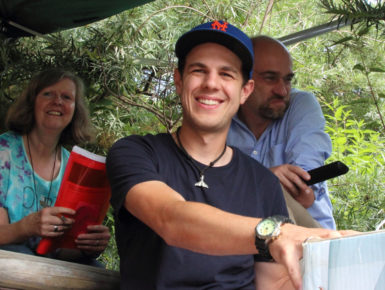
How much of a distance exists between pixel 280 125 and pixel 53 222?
3.79 feet

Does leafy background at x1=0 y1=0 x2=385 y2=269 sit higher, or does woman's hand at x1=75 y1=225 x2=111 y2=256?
leafy background at x1=0 y1=0 x2=385 y2=269

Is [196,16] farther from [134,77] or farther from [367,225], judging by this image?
[367,225]

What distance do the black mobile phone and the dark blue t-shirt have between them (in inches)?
13.1

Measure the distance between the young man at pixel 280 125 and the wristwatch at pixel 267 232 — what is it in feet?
4.36

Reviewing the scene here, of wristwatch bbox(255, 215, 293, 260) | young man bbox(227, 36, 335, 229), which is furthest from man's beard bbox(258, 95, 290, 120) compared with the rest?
wristwatch bbox(255, 215, 293, 260)

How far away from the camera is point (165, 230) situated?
4.35ft

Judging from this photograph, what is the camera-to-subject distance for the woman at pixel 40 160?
221cm

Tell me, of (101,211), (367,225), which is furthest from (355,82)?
(101,211)

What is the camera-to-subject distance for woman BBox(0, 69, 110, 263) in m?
2.21

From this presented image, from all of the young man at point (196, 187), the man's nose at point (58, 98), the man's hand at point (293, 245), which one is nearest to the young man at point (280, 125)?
the young man at point (196, 187)

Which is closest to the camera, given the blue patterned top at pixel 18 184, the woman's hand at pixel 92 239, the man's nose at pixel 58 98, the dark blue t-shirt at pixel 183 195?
the dark blue t-shirt at pixel 183 195

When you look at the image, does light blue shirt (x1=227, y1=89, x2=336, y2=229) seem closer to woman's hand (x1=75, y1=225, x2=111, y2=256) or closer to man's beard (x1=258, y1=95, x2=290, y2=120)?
man's beard (x1=258, y1=95, x2=290, y2=120)

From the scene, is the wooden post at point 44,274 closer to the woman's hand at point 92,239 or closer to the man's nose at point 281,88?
the woman's hand at point 92,239

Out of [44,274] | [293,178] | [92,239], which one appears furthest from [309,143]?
[44,274]
